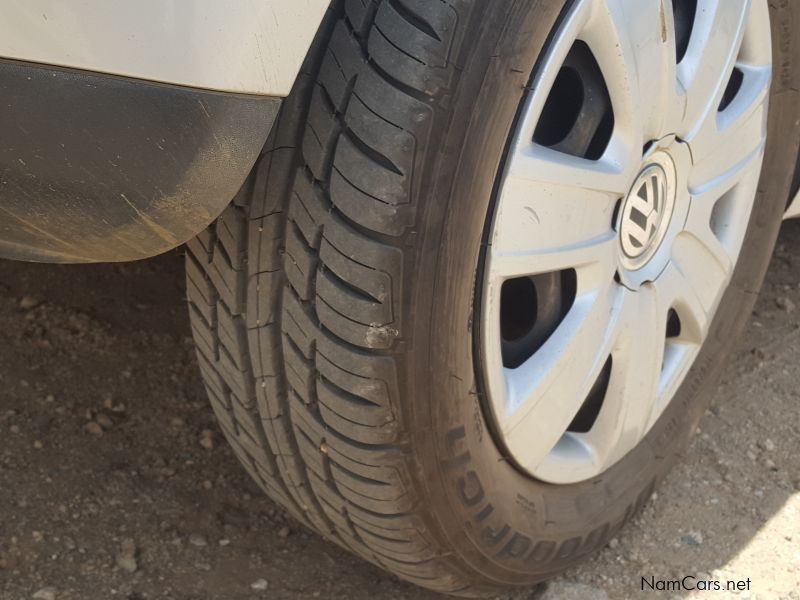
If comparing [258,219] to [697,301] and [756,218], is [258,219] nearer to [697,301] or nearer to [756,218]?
[697,301]

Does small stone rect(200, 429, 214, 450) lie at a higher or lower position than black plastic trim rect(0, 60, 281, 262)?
lower

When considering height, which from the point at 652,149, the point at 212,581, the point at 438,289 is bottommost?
the point at 212,581

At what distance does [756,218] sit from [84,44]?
157 centimetres

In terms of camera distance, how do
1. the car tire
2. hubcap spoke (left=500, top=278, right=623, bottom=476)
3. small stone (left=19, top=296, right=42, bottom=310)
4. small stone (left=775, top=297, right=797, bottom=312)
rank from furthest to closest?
small stone (left=775, top=297, right=797, bottom=312)
small stone (left=19, top=296, right=42, bottom=310)
hubcap spoke (left=500, top=278, right=623, bottom=476)
the car tire

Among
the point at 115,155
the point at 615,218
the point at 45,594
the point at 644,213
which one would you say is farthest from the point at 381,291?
the point at 45,594

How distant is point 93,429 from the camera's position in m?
2.06

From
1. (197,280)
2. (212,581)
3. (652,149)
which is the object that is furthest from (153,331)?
(652,149)

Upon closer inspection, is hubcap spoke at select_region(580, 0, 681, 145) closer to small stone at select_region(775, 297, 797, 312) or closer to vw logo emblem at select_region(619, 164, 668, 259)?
vw logo emblem at select_region(619, 164, 668, 259)

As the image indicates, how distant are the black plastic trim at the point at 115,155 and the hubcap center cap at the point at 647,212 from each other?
28.8 inches

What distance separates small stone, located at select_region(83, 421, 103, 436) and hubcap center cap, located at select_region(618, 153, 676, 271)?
3.83 ft

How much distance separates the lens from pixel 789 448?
2.24 metres

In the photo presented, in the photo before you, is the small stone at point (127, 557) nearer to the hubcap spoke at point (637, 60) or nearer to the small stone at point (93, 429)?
the small stone at point (93, 429)

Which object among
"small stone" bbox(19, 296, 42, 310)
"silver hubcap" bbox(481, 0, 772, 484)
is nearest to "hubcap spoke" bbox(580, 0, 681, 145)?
"silver hubcap" bbox(481, 0, 772, 484)

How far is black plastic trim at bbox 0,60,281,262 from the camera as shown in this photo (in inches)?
39.5
